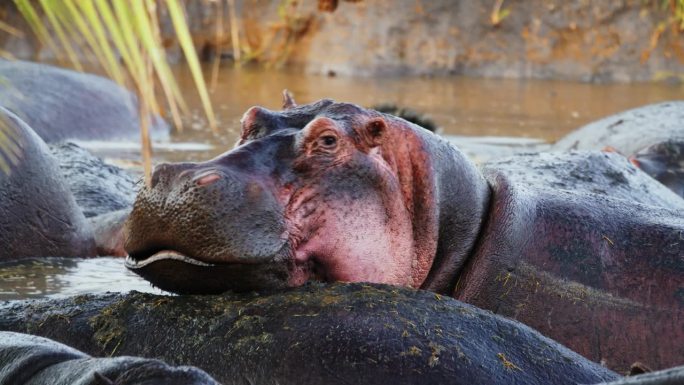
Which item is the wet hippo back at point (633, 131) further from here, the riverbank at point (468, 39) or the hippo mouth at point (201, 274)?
the riverbank at point (468, 39)

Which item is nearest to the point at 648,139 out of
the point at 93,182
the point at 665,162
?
the point at 665,162

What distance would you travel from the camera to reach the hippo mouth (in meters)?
2.79

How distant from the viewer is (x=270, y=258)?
2830 mm

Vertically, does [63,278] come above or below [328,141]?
below

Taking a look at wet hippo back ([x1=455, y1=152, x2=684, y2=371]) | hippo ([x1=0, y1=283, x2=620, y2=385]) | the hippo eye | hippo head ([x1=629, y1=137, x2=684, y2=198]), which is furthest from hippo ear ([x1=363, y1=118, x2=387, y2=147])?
hippo head ([x1=629, y1=137, x2=684, y2=198])

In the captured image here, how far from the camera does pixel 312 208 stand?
9.89 ft

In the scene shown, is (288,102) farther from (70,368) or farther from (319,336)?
(70,368)

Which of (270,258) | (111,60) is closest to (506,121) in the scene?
(270,258)

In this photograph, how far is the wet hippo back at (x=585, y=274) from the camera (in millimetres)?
3422

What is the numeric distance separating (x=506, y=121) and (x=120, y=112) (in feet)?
11.5

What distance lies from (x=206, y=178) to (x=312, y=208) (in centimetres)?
32

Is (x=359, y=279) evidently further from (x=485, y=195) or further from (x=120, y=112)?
(x=120, y=112)

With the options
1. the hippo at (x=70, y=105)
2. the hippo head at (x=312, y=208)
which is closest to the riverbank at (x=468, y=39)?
the hippo at (x=70, y=105)

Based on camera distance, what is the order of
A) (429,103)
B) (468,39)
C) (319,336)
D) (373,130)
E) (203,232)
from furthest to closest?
(468,39)
(429,103)
(373,130)
(203,232)
(319,336)
